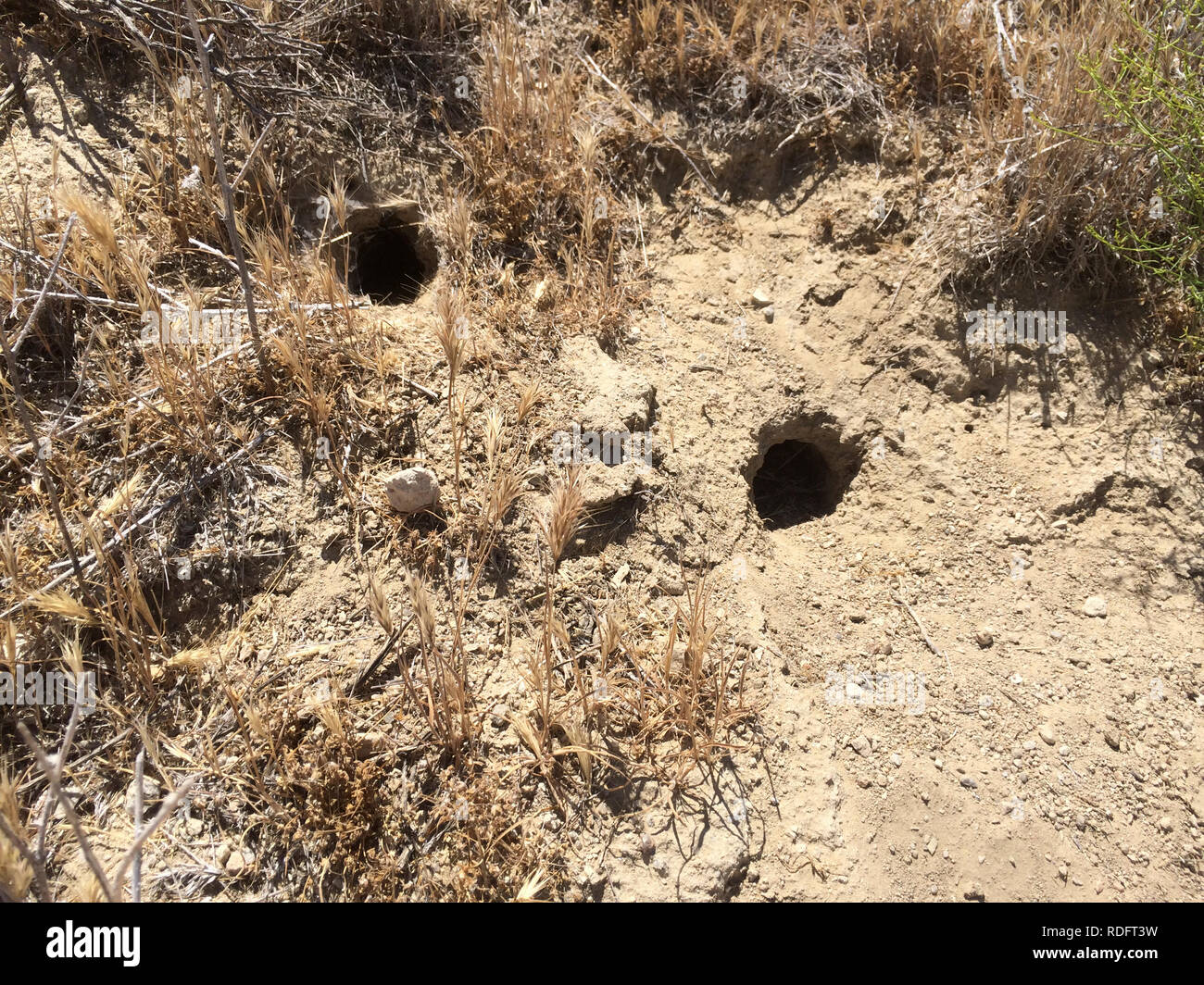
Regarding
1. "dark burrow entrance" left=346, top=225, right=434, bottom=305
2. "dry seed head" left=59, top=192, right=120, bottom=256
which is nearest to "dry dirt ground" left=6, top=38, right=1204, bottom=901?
"dark burrow entrance" left=346, top=225, right=434, bottom=305

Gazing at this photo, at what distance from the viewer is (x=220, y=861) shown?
2.09m

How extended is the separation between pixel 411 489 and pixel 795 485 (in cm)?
182

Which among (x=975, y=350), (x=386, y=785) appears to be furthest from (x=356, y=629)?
(x=975, y=350)

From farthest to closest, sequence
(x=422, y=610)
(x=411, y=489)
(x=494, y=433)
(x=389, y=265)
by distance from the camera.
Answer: (x=389, y=265) < (x=494, y=433) < (x=411, y=489) < (x=422, y=610)

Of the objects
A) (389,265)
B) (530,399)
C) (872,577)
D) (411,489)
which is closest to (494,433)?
(530,399)

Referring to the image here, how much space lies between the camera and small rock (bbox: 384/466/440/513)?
8.20 ft

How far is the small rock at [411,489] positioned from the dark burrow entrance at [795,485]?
1440mm

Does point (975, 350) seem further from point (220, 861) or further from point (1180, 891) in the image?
point (220, 861)

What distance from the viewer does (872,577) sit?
2.91 meters

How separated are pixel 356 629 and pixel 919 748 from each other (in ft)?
6.02

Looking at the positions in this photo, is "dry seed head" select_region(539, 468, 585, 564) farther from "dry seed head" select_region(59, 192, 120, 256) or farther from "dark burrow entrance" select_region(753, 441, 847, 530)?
"dry seed head" select_region(59, 192, 120, 256)

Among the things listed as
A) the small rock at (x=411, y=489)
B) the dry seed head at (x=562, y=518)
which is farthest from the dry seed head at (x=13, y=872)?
the dry seed head at (x=562, y=518)

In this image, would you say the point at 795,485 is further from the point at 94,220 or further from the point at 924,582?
the point at 94,220

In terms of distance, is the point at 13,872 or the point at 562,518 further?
the point at 562,518
